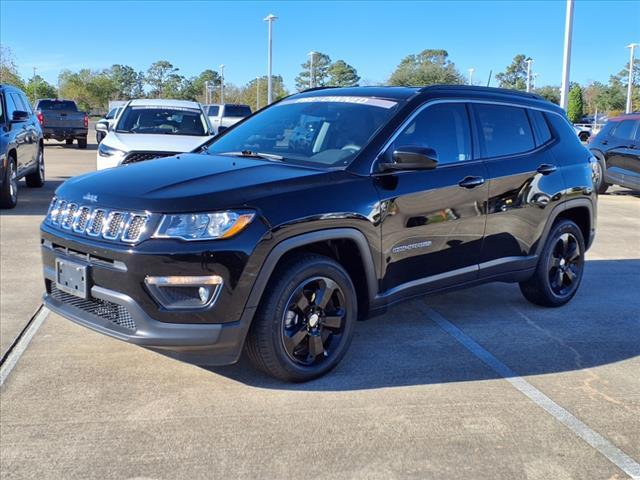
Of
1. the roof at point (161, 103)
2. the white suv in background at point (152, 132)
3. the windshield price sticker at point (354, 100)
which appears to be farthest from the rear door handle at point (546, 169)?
the roof at point (161, 103)

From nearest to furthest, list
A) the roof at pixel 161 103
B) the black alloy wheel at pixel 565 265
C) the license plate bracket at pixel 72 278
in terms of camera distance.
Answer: the license plate bracket at pixel 72 278 → the black alloy wheel at pixel 565 265 → the roof at pixel 161 103

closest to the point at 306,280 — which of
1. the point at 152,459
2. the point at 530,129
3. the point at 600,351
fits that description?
the point at 152,459

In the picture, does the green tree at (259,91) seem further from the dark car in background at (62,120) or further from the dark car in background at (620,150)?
the dark car in background at (620,150)

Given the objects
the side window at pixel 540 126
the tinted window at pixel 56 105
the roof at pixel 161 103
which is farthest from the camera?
the tinted window at pixel 56 105

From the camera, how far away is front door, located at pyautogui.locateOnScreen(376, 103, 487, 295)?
14.5 feet

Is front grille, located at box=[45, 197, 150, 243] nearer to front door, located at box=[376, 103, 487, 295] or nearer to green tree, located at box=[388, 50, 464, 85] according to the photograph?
front door, located at box=[376, 103, 487, 295]

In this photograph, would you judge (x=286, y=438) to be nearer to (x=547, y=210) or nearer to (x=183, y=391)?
(x=183, y=391)

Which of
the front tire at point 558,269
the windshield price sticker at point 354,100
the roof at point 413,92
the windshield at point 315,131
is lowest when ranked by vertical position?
the front tire at point 558,269

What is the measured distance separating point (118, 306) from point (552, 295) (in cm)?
387

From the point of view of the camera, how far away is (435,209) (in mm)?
4676

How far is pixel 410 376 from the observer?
435 centimetres

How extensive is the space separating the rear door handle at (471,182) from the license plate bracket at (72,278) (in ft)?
8.66

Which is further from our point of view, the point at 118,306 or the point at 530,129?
the point at 530,129

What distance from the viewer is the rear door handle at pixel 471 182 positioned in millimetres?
4891
